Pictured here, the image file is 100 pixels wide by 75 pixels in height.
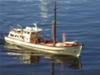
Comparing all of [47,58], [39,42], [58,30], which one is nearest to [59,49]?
[47,58]

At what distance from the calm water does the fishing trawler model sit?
5.21ft

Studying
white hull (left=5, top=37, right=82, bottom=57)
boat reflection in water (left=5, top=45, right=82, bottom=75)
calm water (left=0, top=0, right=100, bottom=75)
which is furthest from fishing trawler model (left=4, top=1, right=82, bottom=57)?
calm water (left=0, top=0, right=100, bottom=75)

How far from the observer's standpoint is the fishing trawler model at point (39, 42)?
111625 mm

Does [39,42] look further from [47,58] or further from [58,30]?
[58,30]

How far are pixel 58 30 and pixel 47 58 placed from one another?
2822 cm

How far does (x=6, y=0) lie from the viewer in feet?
605

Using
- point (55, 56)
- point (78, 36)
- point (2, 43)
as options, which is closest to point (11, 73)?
point (55, 56)

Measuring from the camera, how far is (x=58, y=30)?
138750mm

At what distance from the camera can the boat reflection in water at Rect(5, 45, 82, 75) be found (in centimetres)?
10772

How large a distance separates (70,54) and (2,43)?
2017 cm

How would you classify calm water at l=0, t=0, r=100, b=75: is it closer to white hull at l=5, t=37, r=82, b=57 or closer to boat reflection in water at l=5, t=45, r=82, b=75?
boat reflection in water at l=5, t=45, r=82, b=75

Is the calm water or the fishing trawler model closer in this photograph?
the calm water

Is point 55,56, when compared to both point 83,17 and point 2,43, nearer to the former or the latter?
point 2,43

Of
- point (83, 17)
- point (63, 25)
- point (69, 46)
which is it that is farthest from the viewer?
point (83, 17)
